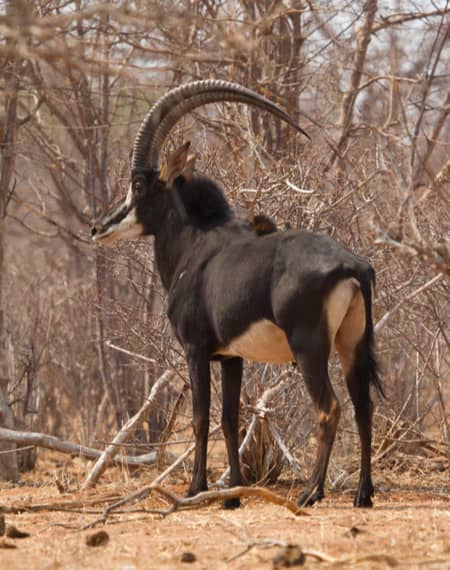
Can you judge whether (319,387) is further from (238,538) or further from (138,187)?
(138,187)

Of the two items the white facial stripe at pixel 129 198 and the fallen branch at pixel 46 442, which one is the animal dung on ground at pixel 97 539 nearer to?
the white facial stripe at pixel 129 198

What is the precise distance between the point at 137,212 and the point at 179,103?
87 centimetres

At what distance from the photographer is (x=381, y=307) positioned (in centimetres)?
895

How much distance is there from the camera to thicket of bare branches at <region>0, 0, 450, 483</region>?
834 centimetres

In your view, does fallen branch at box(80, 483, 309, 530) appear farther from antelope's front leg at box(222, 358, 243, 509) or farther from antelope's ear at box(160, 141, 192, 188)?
antelope's ear at box(160, 141, 192, 188)

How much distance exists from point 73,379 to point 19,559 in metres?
8.23

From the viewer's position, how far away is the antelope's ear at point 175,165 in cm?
770

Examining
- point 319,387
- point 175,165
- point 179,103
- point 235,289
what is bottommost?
point 319,387

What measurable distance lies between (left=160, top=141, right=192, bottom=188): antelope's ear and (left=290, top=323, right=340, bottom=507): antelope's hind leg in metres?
1.98

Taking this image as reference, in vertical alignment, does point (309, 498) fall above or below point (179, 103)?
below

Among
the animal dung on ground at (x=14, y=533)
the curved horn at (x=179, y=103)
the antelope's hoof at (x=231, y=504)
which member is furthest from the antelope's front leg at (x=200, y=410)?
the animal dung on ground at (x=14, y=533)

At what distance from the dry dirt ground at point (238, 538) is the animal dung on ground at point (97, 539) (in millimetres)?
31

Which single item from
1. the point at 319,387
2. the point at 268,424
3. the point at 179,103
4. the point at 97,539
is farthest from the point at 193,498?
the point at 179,103

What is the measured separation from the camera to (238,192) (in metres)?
8.52
